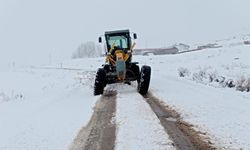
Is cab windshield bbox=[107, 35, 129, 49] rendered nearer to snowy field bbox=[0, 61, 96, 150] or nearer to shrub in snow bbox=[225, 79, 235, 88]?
shrub in snow bbox=[225, 79, 235, 88]

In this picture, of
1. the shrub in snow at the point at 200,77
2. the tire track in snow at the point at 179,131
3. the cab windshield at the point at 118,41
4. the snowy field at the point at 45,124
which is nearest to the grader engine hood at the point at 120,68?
Result: the cab windshield at the point at 118,41

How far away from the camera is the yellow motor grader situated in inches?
688

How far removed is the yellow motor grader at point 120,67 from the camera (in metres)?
17.5

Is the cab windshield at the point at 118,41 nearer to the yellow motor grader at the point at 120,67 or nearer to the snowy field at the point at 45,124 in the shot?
the yellow motor grader at the point at 120,67

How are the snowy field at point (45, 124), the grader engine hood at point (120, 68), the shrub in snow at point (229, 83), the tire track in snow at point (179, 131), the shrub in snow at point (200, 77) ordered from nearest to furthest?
1. the tire track in snow at point (179, 131)
2. the snowy field at point (45, 124)
3. the grader engine hood at point (120, 68)
4. the shrub in snow at point (229, 83)
5. the shrub in snow at point (200, 77)

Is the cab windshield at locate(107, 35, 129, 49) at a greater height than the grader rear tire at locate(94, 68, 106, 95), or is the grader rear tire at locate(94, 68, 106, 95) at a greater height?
the cab windshield at locate(107, 35, 129, 49)

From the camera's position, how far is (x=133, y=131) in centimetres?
917

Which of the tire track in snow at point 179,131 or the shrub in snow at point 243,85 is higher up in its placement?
the tire track in snow at point 179,131

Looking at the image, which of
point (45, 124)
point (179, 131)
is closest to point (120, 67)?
point (45, 124)

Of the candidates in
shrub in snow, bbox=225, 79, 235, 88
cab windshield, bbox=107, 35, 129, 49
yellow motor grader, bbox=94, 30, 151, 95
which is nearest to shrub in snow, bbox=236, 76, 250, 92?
shrub in snow, bbox=225, 79, 235, 88

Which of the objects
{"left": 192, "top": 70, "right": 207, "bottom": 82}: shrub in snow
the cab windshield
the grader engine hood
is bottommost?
{"left": 192, "top": 70, "right": 207, "bottom": 82}: shrub in snow

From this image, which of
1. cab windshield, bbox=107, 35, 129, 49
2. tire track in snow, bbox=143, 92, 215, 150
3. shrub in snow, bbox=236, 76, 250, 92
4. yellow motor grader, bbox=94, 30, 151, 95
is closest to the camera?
tire track in snow, bbox=143, 92, 215, 150

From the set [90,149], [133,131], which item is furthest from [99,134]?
[90,149]

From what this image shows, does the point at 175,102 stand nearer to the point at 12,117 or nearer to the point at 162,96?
the point at 162,96
